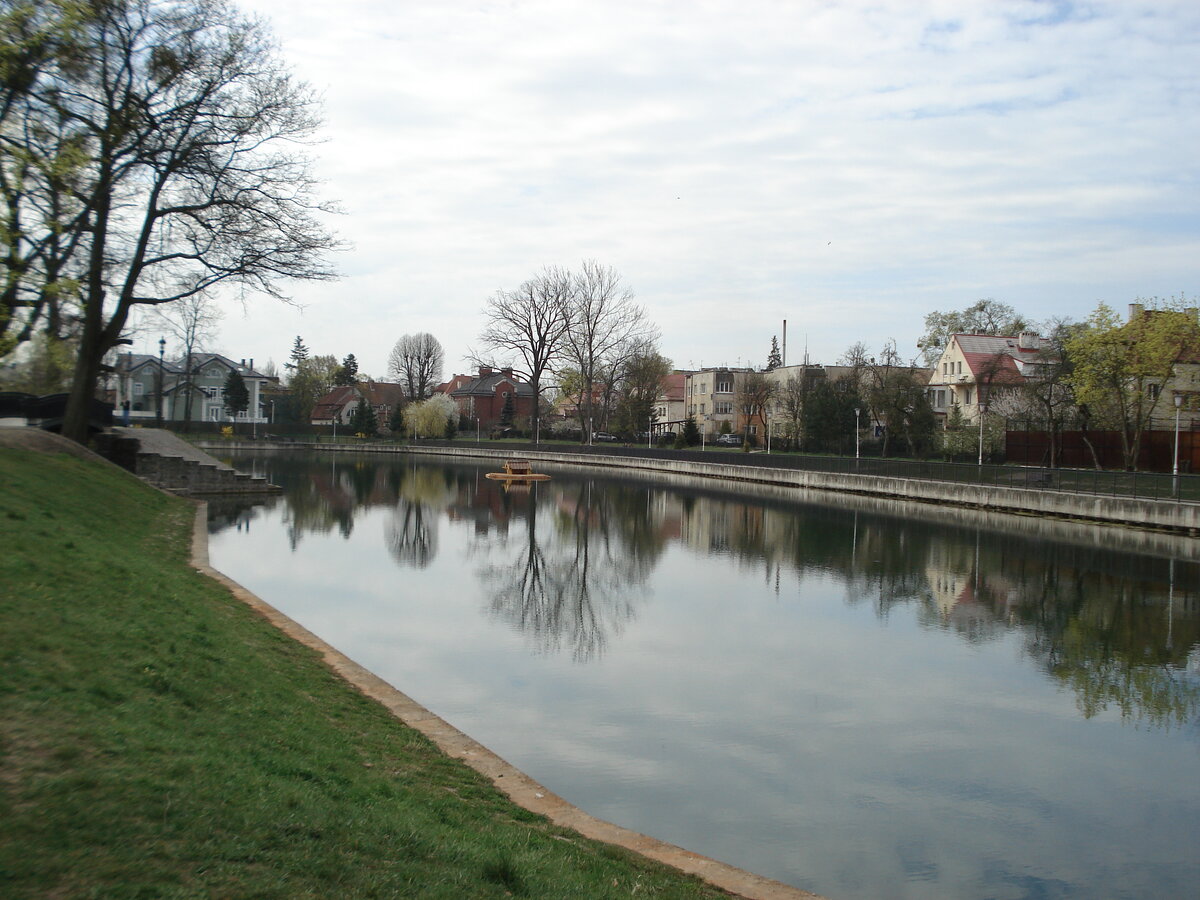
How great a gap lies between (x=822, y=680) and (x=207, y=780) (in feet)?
33.2

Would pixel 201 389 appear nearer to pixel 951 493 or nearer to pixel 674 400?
pixel 674 400

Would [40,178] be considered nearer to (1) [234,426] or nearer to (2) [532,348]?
(2) [532,348]

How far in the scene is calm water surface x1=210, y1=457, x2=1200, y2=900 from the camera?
8531mm

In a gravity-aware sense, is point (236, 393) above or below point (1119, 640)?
above

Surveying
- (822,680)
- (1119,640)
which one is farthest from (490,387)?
(822,680)

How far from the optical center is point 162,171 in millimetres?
25609

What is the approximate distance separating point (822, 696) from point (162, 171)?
73.6 ft

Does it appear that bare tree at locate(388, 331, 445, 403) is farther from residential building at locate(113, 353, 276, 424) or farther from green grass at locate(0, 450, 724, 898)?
green grass at locate(0, 450, 724, 898)

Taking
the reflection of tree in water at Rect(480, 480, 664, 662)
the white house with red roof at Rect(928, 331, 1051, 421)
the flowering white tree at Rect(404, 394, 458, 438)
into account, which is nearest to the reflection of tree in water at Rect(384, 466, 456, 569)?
the reflection of tree in water at Rect(480, 480, 664, 662)

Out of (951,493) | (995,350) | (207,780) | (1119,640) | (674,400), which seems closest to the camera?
(207,780)

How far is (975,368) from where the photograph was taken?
70750mm

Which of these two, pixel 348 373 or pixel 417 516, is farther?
pixel 348 373

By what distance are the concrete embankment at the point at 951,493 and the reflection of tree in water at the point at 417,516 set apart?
681 inches

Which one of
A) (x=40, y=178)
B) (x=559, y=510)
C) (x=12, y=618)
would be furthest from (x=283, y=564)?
(x=559, y=510)
